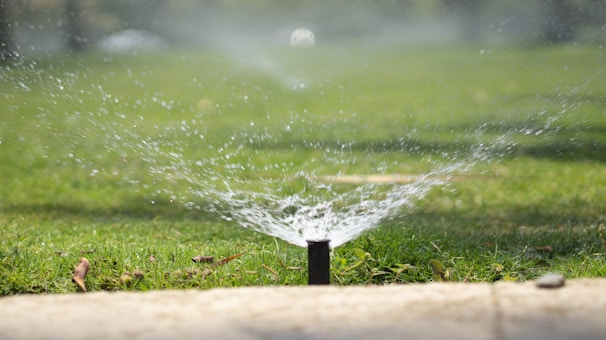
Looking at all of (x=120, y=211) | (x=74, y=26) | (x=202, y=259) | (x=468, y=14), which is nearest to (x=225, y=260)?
(x=202, y=259)

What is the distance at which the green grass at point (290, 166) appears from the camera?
3.54 meters

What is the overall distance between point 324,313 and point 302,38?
18431 mm

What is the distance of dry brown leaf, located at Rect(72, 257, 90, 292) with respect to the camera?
324 cm

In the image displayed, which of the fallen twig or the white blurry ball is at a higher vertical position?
the white blurry ball

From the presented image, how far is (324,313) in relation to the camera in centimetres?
212

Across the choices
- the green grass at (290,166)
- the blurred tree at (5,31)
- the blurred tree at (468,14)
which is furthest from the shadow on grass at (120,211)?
the blurred tree at (468,14)

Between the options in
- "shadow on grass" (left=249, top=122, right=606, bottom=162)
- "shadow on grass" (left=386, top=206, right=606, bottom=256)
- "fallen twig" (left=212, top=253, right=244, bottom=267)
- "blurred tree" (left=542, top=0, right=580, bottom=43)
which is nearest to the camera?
"fallen twig" (left=212, top=253, right=244, bottom=267)

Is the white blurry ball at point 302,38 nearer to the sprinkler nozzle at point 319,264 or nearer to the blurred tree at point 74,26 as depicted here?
the blurred tree at point 74,26

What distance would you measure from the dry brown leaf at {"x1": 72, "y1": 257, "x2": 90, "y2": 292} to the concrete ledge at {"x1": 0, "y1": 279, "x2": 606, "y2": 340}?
34.7 inches

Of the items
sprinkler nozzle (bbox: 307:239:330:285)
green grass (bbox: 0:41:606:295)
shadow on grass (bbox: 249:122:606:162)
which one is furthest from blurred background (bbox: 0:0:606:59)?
sprinkler nozzle (bbox: 307:239:330:285)

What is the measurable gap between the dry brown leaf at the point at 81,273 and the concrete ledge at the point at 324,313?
0.88 metres

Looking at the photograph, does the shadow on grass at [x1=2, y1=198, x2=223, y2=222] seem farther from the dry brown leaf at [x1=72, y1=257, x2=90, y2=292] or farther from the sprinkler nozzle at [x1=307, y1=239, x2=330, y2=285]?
the sprinkler nozzle at [x1=307, y1=239, x2=330, y2=285]

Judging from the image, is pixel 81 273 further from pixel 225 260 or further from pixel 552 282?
pixel 552 282

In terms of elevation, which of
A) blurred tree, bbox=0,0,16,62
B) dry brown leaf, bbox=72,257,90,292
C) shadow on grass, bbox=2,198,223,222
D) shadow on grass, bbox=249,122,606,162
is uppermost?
blurred tree, bbox=0,0,16,62
